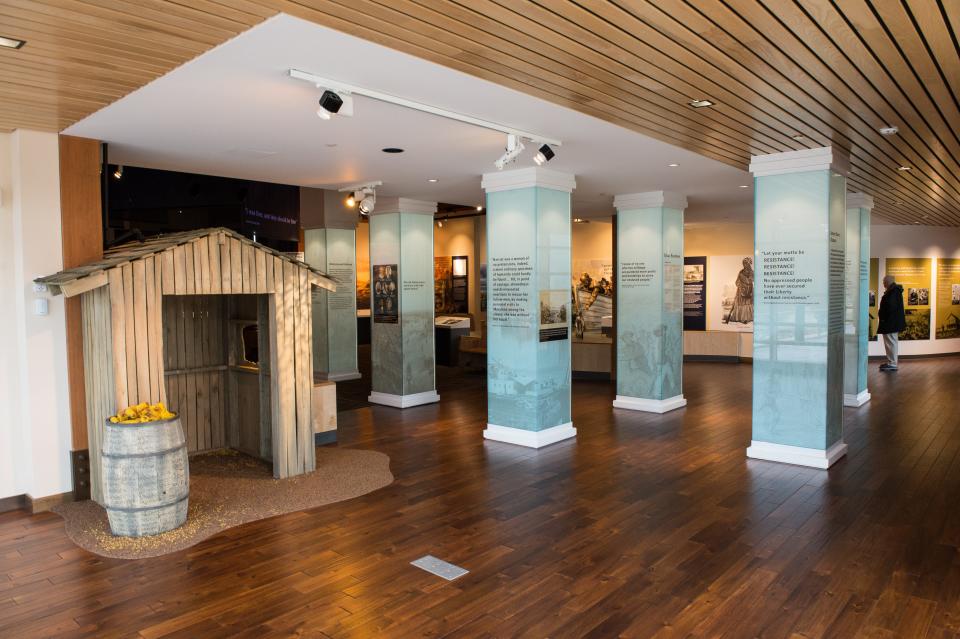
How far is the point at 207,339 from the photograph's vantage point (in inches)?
291

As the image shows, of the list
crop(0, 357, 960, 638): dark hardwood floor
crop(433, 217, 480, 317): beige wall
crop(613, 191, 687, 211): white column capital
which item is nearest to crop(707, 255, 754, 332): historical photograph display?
crop(433, 217, 480, 317): beige wall

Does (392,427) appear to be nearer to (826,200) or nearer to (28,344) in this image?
(28,344)

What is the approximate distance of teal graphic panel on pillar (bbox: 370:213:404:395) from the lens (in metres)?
10.0

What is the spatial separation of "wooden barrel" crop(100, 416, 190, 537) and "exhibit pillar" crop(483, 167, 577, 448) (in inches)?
145

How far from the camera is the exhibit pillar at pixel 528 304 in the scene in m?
7.49

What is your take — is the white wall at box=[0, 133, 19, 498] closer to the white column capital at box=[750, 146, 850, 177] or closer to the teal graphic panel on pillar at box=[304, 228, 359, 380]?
the white column capital at box=[750, 146, 850, 177]

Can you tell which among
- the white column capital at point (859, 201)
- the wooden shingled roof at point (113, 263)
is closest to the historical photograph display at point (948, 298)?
the white column capital at point (859, 201)

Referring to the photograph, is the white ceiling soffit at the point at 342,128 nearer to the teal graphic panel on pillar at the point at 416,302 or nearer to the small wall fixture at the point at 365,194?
the small wall fixture at the point at 365,194

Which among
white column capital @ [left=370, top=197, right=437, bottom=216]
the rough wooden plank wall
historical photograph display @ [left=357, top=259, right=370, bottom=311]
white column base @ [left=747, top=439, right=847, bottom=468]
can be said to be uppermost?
white column capital @ [left=370, top=197, right=437, bottom=216]

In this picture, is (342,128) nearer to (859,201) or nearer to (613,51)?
(613,51)

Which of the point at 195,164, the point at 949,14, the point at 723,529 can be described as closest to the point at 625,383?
the point at 723,529

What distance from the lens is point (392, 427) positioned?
8.62 meters

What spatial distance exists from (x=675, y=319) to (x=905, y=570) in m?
5.62

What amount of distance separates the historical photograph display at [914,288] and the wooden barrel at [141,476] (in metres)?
16.8
